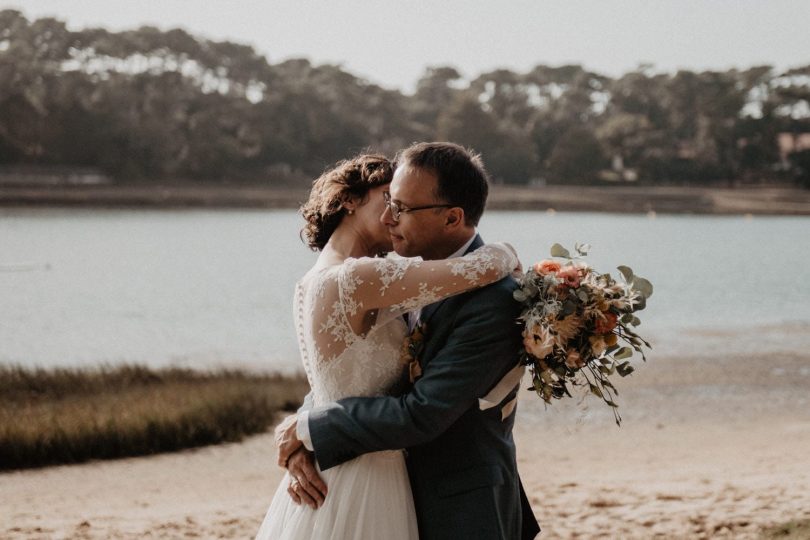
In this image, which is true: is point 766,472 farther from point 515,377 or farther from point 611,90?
point 611,90

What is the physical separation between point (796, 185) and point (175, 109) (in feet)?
154

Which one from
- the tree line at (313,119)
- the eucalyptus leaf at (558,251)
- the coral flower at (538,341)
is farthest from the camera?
the tree line at (313,119)

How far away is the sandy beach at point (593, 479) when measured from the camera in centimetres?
649

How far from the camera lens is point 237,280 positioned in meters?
39.9

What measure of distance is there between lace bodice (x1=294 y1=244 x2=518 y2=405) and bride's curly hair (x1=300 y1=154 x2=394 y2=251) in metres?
0.25

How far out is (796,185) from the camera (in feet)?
250

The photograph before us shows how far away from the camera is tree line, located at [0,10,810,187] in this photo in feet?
222

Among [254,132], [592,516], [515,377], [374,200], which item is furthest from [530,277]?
[254,132]

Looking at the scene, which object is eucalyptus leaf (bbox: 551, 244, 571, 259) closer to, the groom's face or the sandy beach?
the groom's face

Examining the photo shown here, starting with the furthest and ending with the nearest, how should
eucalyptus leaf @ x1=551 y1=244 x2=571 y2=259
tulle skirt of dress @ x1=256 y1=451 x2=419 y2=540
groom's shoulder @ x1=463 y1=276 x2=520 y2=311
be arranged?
eucalyptus leaf @ x1=551 y1=244 x2=571 y2=259 → tulle skirt of dress @ x1=256 y1=451 x2=419 y2=540 → groom's shoulder @ x1=463 y1=276 x2=520 y2=311

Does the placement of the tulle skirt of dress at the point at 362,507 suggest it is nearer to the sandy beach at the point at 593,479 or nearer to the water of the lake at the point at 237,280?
the sandy beach at the point at 593,479

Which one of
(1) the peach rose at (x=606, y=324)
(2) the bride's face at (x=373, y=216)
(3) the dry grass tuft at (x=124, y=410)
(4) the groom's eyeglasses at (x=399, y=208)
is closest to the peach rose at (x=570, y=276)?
(1) the peach rose at (x=606, y=324)

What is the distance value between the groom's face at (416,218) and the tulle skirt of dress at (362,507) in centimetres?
59

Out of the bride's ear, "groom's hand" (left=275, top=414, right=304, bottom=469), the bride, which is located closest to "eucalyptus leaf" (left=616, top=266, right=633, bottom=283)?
the bride
